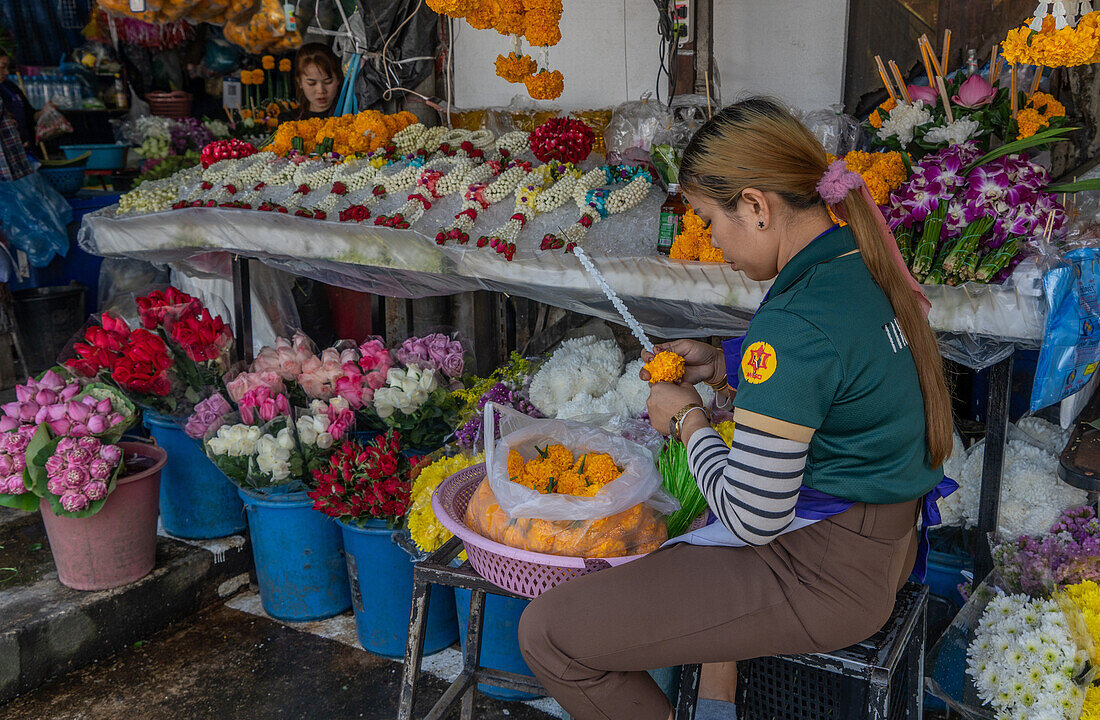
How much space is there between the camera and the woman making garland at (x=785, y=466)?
1415mm

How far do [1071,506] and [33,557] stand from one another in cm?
340

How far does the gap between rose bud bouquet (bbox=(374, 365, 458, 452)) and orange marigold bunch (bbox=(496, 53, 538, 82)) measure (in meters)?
1.03

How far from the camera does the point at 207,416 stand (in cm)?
294

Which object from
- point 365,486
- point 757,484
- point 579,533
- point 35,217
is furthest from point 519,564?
point 35,217

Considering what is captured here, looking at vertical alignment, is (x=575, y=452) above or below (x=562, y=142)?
below

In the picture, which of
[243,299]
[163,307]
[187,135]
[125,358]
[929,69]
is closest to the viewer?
[929,69]

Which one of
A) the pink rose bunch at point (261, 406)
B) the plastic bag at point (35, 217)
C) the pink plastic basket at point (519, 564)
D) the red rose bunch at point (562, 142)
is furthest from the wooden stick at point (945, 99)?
the plastic bag at point (35, 217)

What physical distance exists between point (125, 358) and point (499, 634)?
1646 mm

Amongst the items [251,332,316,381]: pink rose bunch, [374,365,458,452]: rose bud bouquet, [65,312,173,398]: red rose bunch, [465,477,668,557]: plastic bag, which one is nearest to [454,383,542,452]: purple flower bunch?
[374,365,458,452]: rose bud bouquet

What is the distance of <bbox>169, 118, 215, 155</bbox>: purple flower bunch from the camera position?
591cm

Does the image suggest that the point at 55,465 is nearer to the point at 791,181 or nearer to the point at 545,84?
the point at 545,84

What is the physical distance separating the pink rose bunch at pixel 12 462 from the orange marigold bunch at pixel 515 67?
195cm

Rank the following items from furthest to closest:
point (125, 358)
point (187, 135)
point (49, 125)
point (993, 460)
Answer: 1. point (187, 135)
2. point (49, 125)
3. point (125, 358)
4. point (993, 460)

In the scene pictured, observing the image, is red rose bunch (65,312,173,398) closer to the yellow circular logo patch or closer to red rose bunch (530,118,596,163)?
red rose bunch (530,118,596,163)
